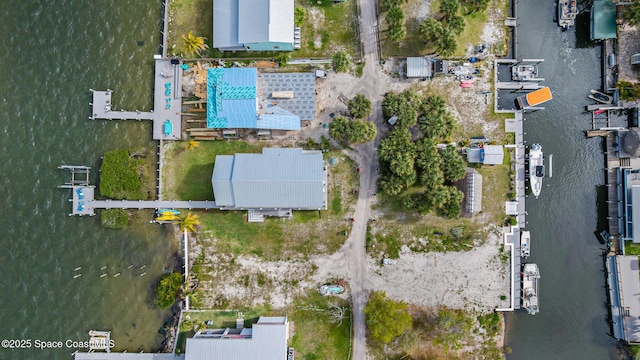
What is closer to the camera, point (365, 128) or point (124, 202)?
point (365, 128)

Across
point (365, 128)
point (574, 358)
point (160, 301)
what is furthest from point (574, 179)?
point (160, 301)

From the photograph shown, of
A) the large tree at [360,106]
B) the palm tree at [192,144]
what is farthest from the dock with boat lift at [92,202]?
the large tree at [360,106]

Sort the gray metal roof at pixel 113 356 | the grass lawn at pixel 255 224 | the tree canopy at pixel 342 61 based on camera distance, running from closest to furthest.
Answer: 1. the tree canopy at pixel 342 61
2. the gray metal roof at pixel 113 356
3. the grass lawn at pixel 255 224

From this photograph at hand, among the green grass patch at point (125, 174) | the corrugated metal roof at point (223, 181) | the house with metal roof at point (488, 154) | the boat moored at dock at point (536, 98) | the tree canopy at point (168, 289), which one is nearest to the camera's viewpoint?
the corrugated metal roof at point (223, 181)

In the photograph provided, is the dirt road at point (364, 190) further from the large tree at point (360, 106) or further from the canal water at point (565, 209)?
the canal water at point (565, 209)

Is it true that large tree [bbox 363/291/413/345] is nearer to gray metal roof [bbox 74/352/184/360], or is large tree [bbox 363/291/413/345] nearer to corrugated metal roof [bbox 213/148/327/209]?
corrugated metal roof [bbox 213/148/327/209]

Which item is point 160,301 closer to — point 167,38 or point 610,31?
point 167,38

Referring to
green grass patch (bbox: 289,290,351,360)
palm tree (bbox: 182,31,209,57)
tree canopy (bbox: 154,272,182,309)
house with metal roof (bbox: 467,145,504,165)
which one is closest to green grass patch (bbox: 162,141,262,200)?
tree canopy (bbox: 154,272,182,309)
